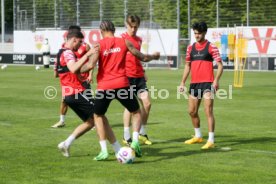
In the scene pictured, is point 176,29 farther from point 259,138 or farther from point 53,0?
point 259,138

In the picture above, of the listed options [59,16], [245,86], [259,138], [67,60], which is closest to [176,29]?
[59,16]

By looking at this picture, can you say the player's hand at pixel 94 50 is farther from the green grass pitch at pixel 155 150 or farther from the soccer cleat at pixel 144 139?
the soccer cleat at pixel 144 139

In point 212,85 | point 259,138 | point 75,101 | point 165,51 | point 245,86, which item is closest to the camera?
point 75,101

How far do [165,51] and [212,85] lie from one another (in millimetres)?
33892

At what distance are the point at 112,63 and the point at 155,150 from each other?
222cm

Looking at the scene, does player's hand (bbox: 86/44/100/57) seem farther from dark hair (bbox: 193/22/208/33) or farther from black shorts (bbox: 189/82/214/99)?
black shorts (bbox: 189/82/214/99)

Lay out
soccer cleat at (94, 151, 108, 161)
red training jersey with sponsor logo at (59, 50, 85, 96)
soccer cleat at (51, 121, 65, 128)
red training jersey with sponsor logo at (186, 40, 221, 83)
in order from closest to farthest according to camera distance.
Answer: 1. soccer cleat at (94, 151, 108, 161)
2. red training jersey with sponsor logo at (59, 50, 85, 96)
3. red training jersey with sponsor logo at (186, 40, 221, 83)
4. soccer cleat at (51, 121, 65, 128)

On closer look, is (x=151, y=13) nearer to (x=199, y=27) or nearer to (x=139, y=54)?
(x=199, y=27)

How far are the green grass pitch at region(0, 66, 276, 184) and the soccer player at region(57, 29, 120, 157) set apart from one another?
333 mm

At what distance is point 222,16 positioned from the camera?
4597 cm

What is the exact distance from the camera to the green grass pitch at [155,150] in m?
8.92

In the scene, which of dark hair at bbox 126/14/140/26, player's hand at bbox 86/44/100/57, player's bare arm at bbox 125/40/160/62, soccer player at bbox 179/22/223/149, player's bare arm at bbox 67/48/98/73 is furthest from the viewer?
soccer player at bbox 179/22/223/149

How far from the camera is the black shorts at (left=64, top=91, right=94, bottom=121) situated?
10609mm

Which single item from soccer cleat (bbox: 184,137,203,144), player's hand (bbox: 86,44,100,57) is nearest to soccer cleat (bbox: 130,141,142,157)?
player's hand (bbox: 86,44,100,57)
